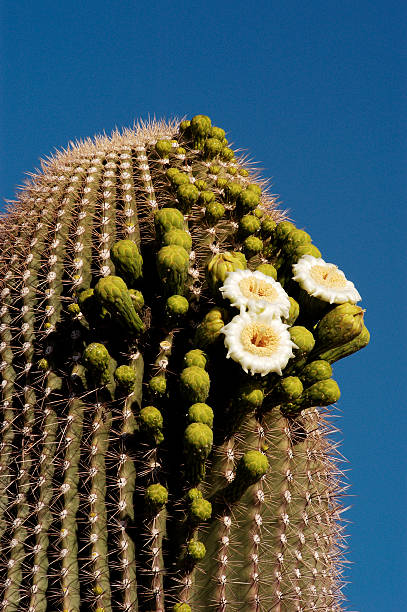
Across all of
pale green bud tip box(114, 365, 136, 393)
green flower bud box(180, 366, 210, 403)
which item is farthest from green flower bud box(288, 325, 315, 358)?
pale green bud tip box(114, 365, 136, 393)

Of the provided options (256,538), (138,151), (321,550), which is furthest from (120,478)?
(138,151)

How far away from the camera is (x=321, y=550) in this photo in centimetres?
365

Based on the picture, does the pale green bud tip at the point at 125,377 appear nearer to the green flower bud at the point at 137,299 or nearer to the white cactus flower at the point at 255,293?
the green flower bud at the point at 137,299

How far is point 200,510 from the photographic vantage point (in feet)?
10.1

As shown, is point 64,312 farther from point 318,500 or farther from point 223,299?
point 318,500

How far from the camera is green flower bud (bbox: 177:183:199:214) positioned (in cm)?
374

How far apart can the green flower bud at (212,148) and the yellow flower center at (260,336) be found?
4.70 feet

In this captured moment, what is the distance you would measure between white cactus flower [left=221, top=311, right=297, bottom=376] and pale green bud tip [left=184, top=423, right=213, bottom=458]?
322 millimetres

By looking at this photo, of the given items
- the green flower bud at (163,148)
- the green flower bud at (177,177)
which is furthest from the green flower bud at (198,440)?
the green flower bud at (163,148)

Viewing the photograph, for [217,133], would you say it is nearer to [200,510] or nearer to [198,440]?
[198,440]

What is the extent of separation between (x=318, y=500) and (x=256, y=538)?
494 millimetres

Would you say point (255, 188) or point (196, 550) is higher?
point (255, 188)

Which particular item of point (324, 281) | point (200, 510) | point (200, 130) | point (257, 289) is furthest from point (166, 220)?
point (200, 510)

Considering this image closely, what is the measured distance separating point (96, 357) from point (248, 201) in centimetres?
126
